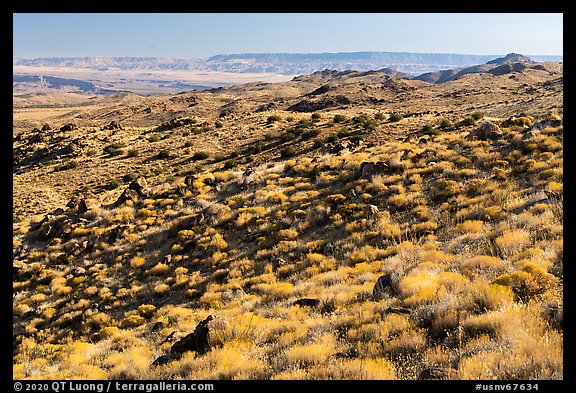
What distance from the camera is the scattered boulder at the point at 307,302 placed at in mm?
9155

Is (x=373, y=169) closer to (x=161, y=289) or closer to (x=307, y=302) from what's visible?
(x=307, y=302)

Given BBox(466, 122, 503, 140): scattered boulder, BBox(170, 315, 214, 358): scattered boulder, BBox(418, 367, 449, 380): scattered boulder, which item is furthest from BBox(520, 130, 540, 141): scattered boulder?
BBox(170, 315, 214, 358): scattered boulder

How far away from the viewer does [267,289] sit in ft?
36.6

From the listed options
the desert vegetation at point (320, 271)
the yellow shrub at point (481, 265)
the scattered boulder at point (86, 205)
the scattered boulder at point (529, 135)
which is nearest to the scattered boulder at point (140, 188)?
the desert vegetation at point (320, 271)

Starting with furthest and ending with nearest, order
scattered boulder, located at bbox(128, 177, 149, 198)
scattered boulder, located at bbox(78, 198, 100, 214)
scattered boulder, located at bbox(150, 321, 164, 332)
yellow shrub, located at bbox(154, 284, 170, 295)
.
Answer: scattered boulder, located at bbox(128, 177, 149, 198) → scattered boulder, located at bbox(78, 198, 100, 214) → yellow shrub, located at bbox(154, 284, 170, 295) → scattered boulder, located at bbox(150, 321, 164, 332)

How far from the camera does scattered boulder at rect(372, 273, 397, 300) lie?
8.55 meters

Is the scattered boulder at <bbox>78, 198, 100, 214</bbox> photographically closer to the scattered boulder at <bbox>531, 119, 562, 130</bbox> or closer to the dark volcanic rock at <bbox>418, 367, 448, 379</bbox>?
the dark volcanic rock at <bbox>418, 367, 448, 379</bbox>

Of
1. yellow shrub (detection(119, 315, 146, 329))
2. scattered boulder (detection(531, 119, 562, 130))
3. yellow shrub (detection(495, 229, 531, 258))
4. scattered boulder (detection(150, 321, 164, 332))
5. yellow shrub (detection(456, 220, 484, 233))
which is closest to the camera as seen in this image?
yellow shrub (detection(495, 229, 531, 258))

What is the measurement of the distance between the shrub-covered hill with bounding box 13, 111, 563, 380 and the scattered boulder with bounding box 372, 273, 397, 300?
0.05 metres

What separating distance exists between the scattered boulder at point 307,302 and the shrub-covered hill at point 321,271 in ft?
0.10

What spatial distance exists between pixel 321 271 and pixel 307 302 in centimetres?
270
